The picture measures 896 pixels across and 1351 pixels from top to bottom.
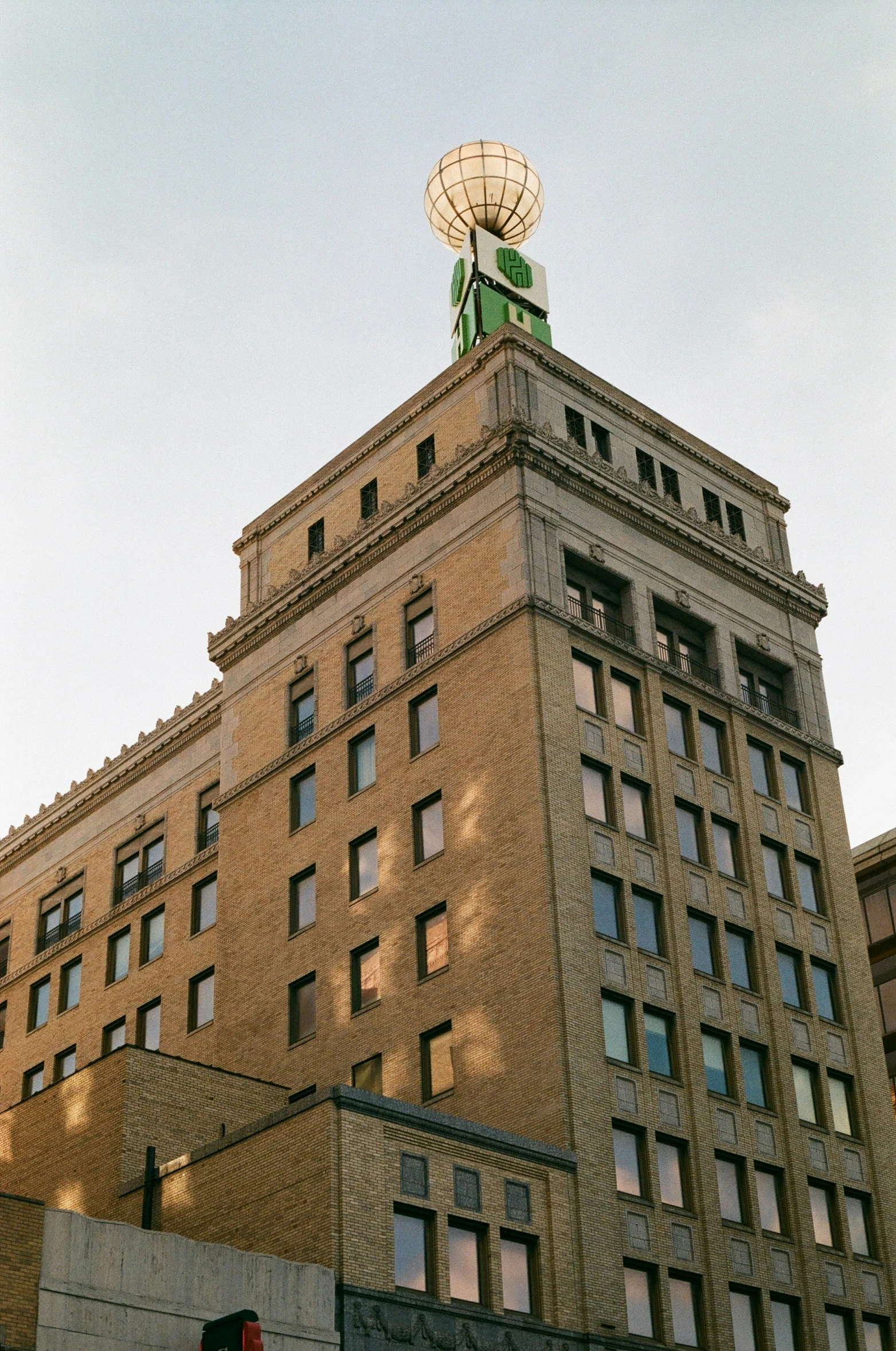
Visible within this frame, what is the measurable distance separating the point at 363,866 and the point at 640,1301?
16741 millimetres

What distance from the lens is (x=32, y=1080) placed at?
7631cm

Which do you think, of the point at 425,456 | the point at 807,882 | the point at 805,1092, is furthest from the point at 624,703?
the point at 805,1092

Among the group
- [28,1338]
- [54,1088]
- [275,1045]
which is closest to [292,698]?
[275,1045]

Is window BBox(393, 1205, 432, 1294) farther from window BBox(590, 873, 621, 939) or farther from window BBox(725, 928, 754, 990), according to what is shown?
window BBox(725, 928, 754, 990)

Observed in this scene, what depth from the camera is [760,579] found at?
69125 mm

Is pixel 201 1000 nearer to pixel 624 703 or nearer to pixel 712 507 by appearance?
pixel 624 703

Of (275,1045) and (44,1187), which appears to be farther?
(275,1045)

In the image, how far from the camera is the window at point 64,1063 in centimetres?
7464

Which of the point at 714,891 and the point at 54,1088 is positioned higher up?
the point at 714,891

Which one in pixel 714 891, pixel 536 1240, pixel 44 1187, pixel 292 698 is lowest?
pixel 536 1240

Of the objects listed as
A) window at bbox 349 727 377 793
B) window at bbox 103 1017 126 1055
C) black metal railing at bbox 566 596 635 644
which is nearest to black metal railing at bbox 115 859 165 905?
window at bbox 103 1017 126 1055

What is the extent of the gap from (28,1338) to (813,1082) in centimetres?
2975

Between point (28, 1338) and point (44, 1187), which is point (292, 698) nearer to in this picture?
point (44, 1187)

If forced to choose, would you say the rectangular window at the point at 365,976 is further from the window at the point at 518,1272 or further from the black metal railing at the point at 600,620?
the black metal railing at the point at 600,620
